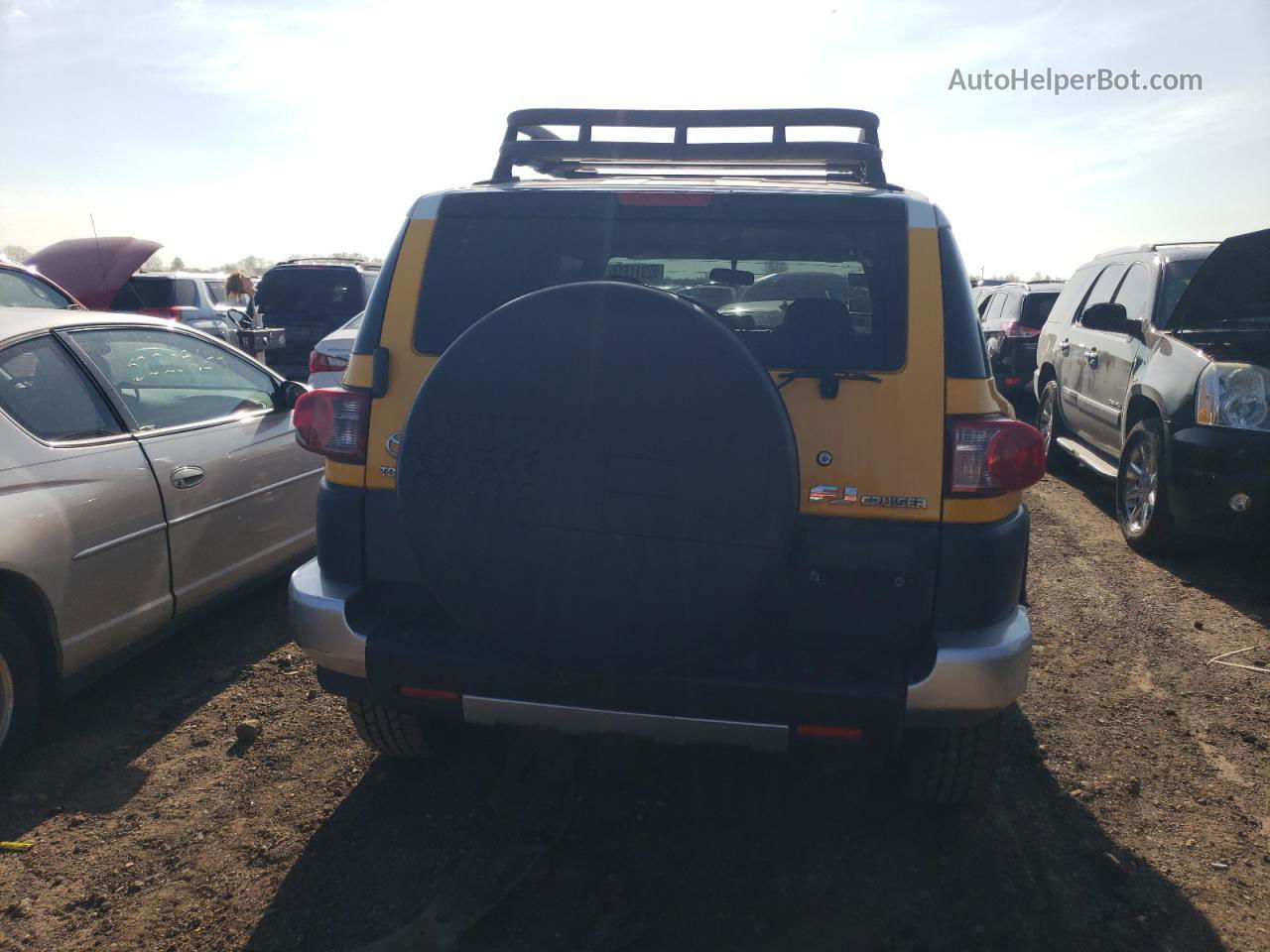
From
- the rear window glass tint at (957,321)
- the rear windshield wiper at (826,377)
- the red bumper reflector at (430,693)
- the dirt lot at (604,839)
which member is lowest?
the dirt lot at (604,839)

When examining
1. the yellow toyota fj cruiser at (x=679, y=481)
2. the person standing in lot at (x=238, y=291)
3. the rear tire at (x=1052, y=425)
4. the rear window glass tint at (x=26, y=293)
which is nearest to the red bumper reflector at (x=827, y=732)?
the yellow toyota fj cruiser at (x=679, y=481)

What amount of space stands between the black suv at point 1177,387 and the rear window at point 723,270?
11.2 feet

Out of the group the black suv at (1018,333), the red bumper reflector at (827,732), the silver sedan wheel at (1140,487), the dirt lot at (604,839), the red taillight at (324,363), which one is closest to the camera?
the red bumper reflector at (827,732)

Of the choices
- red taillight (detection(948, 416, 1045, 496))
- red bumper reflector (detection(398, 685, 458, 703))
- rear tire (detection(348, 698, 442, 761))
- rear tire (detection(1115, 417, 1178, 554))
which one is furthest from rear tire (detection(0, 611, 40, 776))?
rear tire (detection(1115, 417, 1178, 554))

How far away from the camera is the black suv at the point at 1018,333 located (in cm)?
1177

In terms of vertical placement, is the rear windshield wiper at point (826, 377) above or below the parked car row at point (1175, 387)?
above

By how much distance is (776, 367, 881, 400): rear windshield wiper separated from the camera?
250 cm

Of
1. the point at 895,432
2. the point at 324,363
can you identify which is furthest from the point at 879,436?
the point at 324,363

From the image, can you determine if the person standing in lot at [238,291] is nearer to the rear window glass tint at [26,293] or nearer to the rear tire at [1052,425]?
the rear window glass tint at [26,293]

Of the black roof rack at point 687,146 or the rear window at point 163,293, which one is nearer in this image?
the black roof rack at point 687,146

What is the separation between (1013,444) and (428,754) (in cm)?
210

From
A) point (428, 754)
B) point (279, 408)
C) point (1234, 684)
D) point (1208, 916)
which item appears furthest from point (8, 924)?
point (1234, 684)

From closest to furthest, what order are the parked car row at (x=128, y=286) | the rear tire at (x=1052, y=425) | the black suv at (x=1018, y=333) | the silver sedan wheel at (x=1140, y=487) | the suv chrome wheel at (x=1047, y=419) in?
the silver sedan wheel at (x=1140, y=487) < the parked car row at (x=128, y=286) < the rear tire at (x=1052, y=425) < the suv chrome wheel at (x=1047, y=419) < the black suv at (x=1018, y=333)

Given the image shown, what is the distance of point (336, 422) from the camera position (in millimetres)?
2836
